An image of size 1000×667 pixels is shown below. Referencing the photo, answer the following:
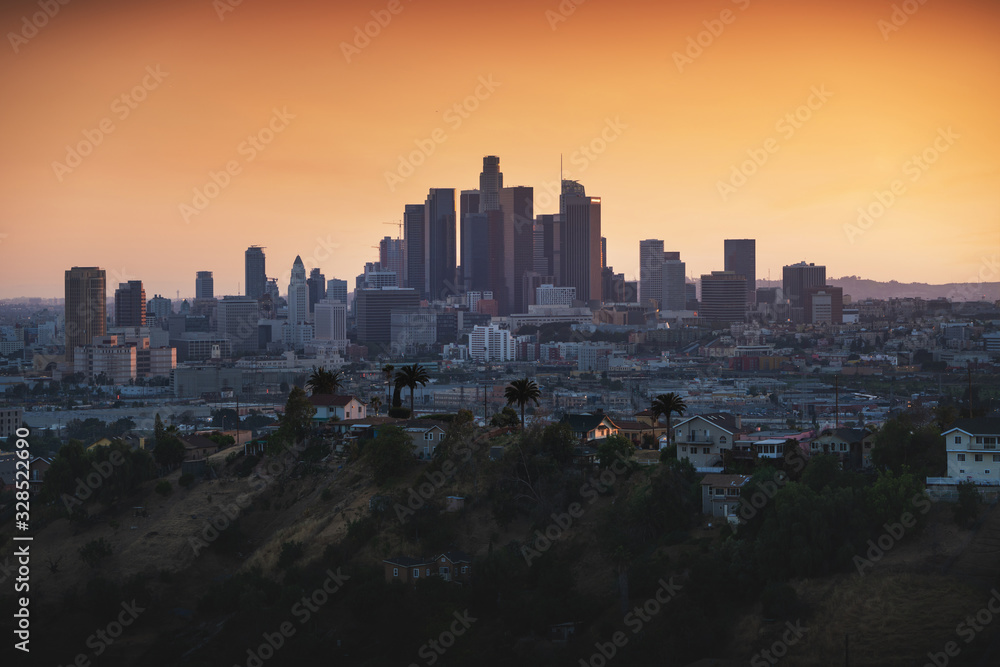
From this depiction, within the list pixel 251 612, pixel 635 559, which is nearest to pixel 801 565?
pixel 635 559

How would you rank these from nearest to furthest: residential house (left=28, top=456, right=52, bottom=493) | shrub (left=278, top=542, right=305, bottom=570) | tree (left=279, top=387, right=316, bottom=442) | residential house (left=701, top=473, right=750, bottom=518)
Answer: residential house (left=701, top=473, right=750, bottom=518)
shrub (left=278, top=542, right=305, bottom=570)
tree (left=279, top=387, right=316, bottom=442)
residential house (left=28, top=456, right=52, bottom=493)

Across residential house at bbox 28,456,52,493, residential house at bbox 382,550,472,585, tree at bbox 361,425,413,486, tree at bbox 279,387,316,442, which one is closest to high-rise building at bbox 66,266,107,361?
residential house at bbox 28,456,52,493

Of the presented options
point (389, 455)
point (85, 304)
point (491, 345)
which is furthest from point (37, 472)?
point (491, 345)

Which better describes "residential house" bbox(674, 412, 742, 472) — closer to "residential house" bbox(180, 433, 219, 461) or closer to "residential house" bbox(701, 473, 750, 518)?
"residential house" bbox(701, 473, 750, 518)

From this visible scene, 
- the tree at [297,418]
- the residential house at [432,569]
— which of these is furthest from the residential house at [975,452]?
the tree at [297,418]

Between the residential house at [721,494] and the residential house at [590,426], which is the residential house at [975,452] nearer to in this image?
the residential house at [721,494]

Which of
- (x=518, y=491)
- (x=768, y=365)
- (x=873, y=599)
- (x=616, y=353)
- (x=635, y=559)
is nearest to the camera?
(x=873, y=599)

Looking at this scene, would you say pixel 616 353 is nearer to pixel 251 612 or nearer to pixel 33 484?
pixel 33 484
